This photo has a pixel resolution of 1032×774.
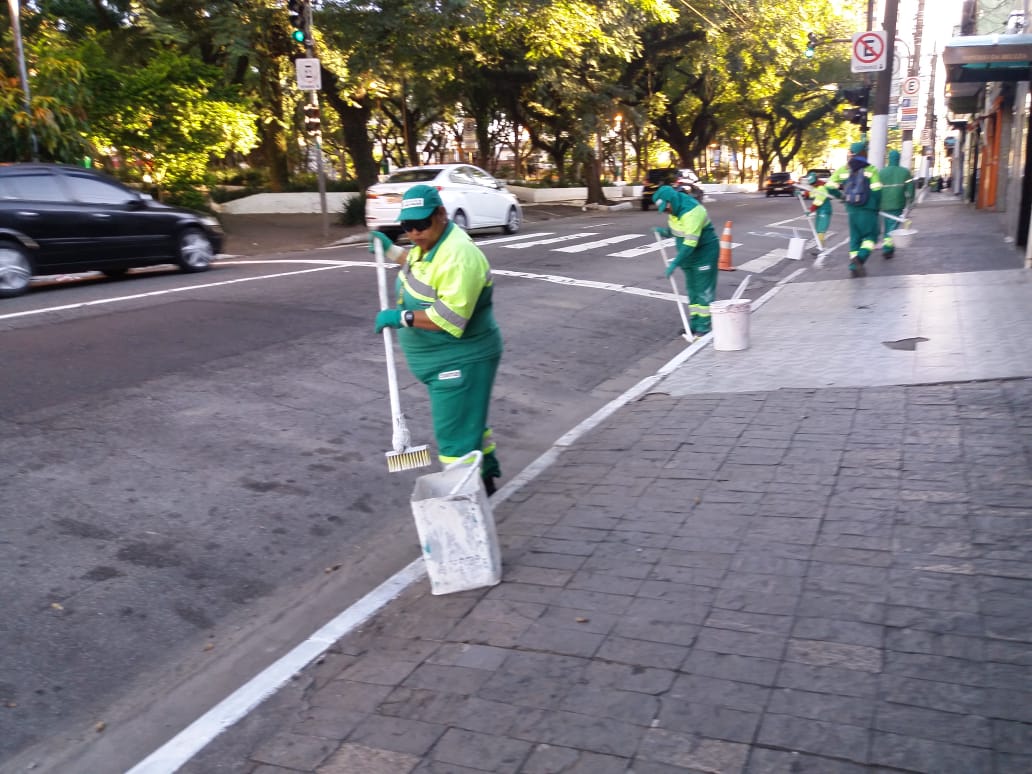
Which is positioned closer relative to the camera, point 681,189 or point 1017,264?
point 681,189

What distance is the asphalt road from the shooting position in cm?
388

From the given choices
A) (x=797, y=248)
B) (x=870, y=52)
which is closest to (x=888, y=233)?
(x=797, y=248)

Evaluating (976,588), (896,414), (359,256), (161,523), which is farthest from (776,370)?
(359,256)

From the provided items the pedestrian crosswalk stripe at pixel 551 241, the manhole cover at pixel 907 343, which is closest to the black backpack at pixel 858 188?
the manhole cover at pixel 907 343

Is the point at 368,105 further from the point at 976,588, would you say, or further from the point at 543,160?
the point at 543,160

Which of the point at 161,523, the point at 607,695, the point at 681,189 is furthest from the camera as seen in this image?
the point at 681,189

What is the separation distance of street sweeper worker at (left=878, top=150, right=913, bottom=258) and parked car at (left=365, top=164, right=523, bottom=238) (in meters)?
7.88

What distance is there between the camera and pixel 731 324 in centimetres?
890

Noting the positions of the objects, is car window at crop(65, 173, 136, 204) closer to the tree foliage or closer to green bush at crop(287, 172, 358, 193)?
the tree foliage

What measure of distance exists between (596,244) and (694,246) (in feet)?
28.0

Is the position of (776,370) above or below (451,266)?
below

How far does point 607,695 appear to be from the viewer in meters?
3.31

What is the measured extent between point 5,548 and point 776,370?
600cm

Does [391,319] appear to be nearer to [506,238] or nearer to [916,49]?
[506,238]
